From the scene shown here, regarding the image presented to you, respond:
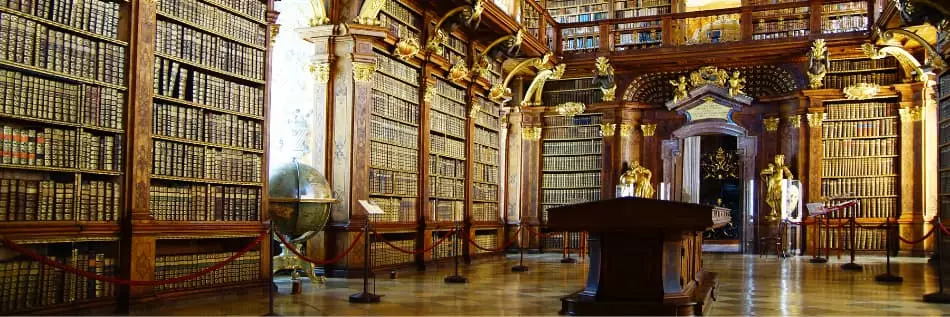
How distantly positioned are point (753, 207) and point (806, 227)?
1.04 meters

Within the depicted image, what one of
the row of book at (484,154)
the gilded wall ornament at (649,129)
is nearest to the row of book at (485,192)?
the row of book at (484,154)

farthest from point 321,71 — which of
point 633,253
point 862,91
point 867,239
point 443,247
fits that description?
point 867,239

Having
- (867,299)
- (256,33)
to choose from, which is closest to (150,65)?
(256,33)

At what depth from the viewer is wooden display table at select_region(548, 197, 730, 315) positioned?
5883 millimetres

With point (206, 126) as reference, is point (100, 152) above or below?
below

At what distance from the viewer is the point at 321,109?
34.4 ft

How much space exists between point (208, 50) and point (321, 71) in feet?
9.01

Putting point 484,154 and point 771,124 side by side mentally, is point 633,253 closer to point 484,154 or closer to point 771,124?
point 484,154

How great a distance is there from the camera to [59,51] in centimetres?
617

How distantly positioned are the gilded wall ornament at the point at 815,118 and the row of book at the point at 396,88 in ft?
26.0

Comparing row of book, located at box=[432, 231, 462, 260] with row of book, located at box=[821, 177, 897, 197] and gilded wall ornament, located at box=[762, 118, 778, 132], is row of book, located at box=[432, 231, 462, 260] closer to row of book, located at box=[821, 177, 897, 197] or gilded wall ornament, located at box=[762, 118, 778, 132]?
gilded wall ornament, located at box=[762, 118, 778, 132]

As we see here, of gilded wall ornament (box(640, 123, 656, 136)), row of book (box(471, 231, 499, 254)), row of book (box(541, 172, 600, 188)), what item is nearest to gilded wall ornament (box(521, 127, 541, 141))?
row of book (box(541, 172, 600, 188))

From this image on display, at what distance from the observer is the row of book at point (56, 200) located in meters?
5.80

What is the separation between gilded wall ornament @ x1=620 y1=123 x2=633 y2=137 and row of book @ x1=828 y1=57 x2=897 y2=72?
3.76 meters
